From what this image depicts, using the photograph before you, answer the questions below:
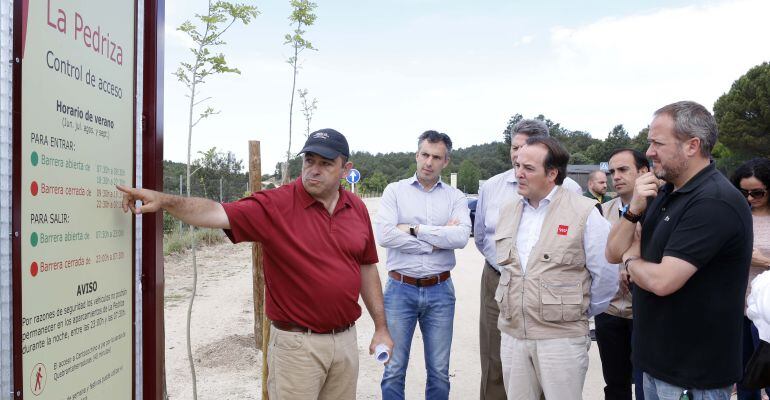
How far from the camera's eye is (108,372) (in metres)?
2.15

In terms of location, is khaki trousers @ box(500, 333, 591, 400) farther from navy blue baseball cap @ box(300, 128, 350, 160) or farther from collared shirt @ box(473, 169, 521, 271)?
navy blue baseball cap @ box(300, 128, 350, 160)

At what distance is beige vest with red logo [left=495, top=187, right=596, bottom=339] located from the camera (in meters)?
3.13

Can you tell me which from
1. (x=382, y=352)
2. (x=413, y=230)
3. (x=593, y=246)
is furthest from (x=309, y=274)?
(x=593, y=246)

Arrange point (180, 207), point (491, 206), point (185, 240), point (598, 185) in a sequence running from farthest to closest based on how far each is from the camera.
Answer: point (185, 240), point (598, 185), point (491, 206), point (180, 207)

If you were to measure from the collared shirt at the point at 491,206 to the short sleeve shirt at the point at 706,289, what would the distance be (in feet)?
5.92

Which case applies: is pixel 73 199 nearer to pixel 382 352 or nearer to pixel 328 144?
pixel 328 144

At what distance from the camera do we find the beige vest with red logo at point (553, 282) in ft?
10.3

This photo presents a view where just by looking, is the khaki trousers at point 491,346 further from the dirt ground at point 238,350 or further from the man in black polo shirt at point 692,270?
the man in black polo shirt at point 692,270

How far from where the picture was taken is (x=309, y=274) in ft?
9.86

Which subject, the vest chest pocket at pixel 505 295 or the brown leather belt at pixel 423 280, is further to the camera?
the brown leather belt at pixel 423 280

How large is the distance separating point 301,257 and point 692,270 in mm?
1899

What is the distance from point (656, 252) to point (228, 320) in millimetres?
6614

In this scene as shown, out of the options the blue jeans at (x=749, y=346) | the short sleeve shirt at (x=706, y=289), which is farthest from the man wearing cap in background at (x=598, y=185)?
the short sleeve shirt at (x=706, y=289)

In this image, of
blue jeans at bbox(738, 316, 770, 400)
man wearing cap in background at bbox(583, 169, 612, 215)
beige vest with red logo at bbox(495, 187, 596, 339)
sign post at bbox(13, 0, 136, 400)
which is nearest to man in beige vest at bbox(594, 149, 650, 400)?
blue jeans at bbox(738, 316, 770, 400)
